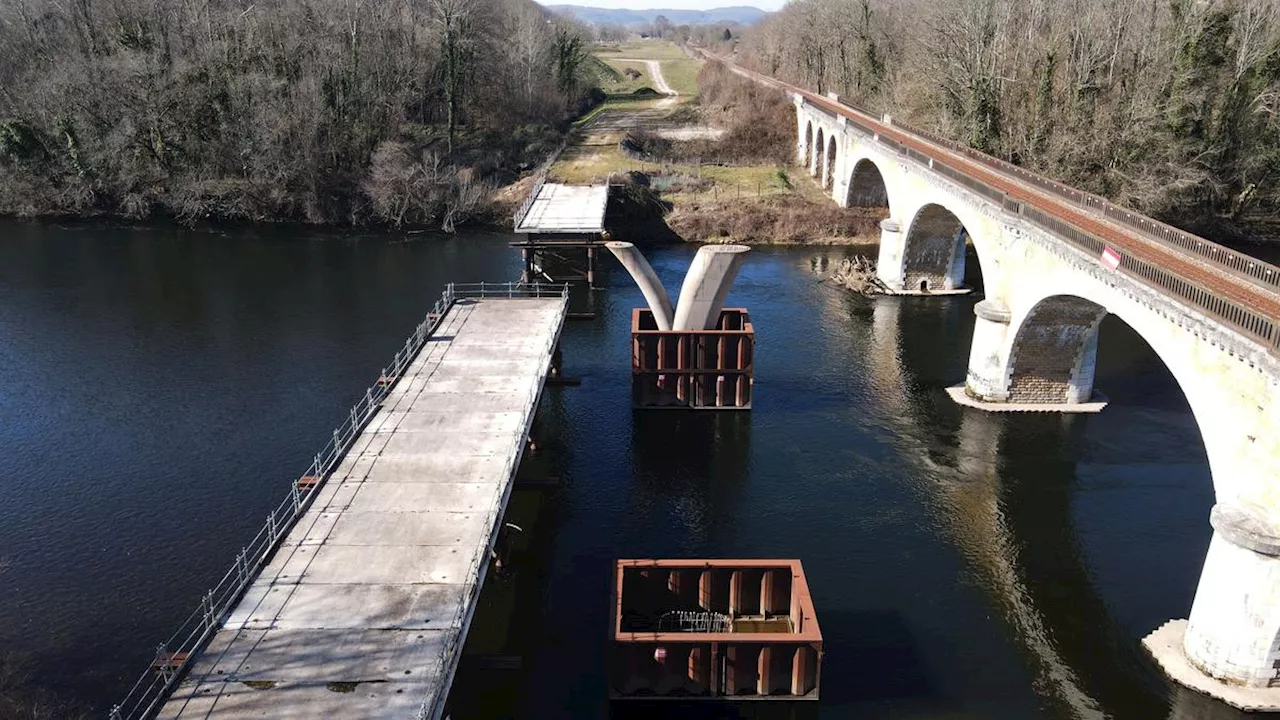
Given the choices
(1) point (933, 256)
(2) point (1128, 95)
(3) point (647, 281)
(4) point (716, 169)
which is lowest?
(1) point (933, 256)

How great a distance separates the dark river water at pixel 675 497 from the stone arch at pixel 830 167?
35.6 m

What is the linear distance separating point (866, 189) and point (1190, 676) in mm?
65375

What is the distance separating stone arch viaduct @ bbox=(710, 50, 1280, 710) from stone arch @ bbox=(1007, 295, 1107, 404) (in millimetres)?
70

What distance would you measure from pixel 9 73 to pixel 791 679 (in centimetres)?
10238

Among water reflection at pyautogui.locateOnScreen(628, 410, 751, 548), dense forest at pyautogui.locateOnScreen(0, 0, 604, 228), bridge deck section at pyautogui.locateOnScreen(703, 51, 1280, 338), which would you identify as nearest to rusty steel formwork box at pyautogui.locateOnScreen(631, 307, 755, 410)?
water reflection at pyautogui.locateOnScreen(628, 410, 751, 548)

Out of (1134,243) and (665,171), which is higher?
(1134,243)

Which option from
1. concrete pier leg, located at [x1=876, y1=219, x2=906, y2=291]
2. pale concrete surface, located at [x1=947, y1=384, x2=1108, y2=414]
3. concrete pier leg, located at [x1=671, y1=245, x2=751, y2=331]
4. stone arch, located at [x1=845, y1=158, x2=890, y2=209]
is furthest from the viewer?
stone arch, located at [x1=845, y1=158, x2=890, y2=209]

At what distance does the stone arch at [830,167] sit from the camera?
307ft

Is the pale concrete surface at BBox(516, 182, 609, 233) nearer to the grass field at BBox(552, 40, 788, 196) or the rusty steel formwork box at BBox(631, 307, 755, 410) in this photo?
the grass field at BBox(552, 40, 788, 196)

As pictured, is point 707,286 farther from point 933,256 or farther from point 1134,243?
point 933,256

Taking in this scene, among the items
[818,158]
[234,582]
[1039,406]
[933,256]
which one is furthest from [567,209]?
[234,582]

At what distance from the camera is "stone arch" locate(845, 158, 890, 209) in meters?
84.7

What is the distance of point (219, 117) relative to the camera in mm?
88062

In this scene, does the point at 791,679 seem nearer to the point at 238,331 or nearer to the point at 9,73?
the point at 238,331
